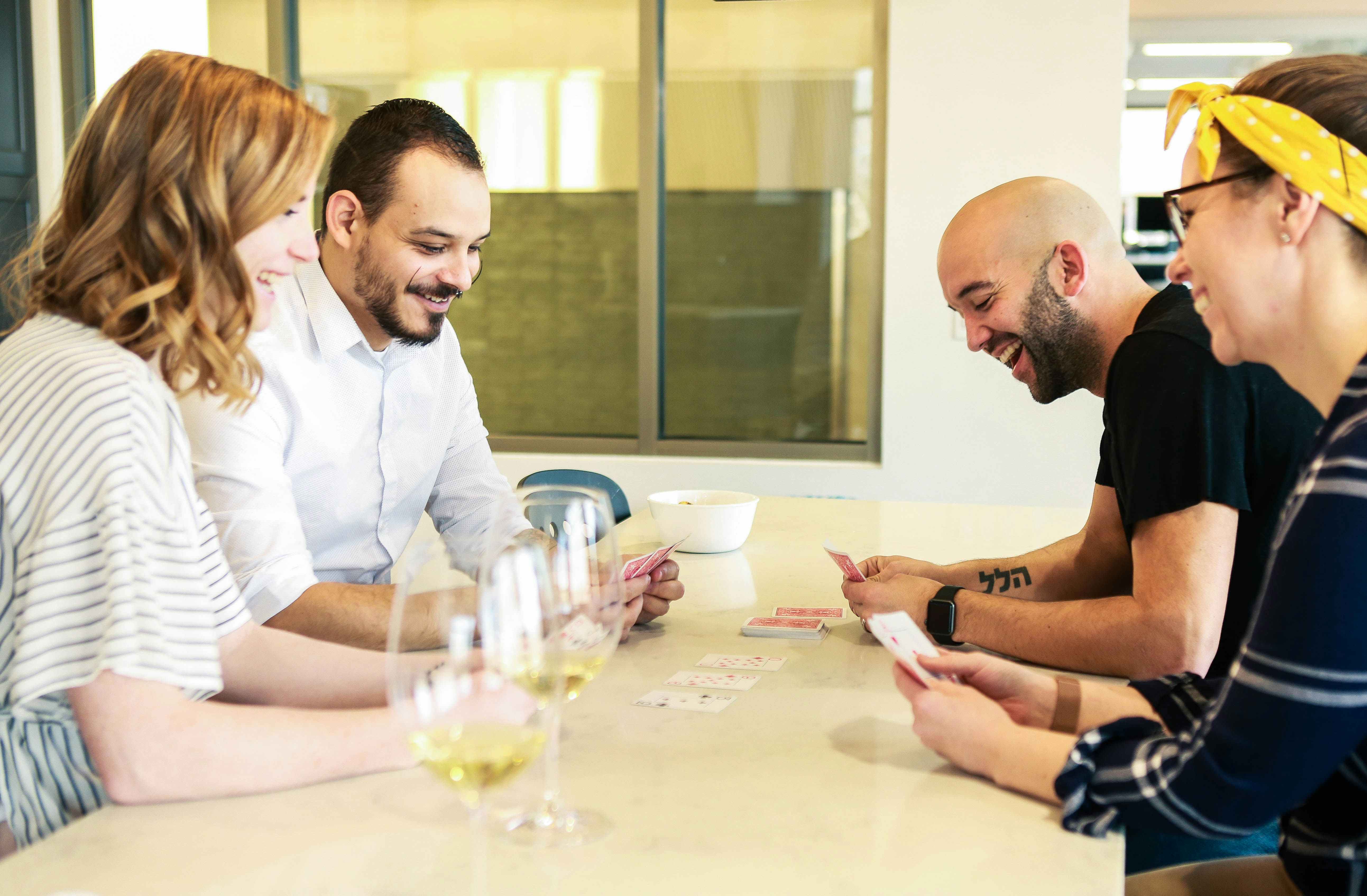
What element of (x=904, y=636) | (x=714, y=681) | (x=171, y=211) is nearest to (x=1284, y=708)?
(x=904, y=636)

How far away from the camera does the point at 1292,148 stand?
101 centimetres

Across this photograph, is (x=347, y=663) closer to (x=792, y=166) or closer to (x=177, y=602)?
(x=177, y=602)

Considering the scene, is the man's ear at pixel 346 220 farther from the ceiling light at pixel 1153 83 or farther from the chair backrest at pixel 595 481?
the ceiling light at pixel 1153 83

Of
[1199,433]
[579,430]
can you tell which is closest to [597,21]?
[579,430]

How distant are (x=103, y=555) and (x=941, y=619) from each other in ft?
3.25

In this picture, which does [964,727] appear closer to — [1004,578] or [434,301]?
[1004,578]

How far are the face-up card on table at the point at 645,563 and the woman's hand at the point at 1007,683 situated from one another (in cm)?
41

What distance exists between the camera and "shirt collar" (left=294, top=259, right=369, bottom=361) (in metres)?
1.82

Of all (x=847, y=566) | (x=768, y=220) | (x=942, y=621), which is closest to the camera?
(x=942, y=621)

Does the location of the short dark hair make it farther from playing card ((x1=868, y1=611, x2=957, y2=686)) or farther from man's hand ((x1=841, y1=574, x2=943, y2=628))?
playing card ((x1=868, y1=611, x2=957, y2=686))

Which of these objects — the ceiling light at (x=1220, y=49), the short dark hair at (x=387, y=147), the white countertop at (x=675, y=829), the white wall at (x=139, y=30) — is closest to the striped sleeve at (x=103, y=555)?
the white countertop at (x=675, y=829)

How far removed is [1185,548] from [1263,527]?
0.44 ft

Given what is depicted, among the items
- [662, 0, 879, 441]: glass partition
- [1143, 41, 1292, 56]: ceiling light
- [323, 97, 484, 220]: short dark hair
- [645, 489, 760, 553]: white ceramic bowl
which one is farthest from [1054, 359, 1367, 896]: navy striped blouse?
[1143, 41, 1292, 56]: ceiling light

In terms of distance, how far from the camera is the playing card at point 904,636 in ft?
3.87
